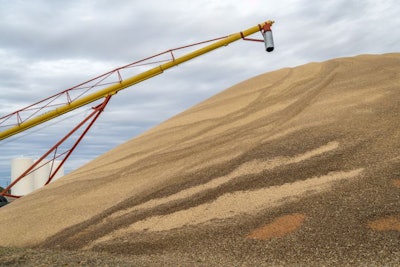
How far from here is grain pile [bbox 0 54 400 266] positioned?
584 centimetres

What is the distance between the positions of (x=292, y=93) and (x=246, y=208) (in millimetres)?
7054

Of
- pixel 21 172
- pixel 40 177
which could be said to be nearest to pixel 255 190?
pixel 21 172

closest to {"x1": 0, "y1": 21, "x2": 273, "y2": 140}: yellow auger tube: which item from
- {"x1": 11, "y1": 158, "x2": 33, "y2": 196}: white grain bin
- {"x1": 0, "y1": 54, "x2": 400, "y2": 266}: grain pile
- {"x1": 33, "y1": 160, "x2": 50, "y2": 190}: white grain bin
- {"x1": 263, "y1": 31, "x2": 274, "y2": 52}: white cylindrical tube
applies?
{"x1": 263, "y1": 31, "x2": 274, "y2": 52}: white cylindrical tube

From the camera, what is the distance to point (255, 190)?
24.9 ft

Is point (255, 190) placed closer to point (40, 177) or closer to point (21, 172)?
point (21, 172)

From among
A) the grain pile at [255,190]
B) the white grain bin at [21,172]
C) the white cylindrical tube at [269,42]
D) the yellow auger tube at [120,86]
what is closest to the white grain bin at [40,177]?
the white grain bin at [21,172]

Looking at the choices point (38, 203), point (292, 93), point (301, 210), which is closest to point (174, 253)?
point (301, 210)

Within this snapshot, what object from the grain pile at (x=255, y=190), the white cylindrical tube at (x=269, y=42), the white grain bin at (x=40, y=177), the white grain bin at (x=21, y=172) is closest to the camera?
the grain pile at (x=255, y=190)

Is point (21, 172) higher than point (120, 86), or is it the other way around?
point (120, 86)

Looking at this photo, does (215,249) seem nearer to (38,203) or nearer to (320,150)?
(320,150)

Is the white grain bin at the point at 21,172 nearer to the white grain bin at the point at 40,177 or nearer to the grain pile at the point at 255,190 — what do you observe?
the white grain bin at the point at 40,177

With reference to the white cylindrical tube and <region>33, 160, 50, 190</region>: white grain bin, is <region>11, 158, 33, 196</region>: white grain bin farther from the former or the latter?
the white cylindrical tube

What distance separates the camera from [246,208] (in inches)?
277

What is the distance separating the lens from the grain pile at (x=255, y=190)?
19.1 feet
